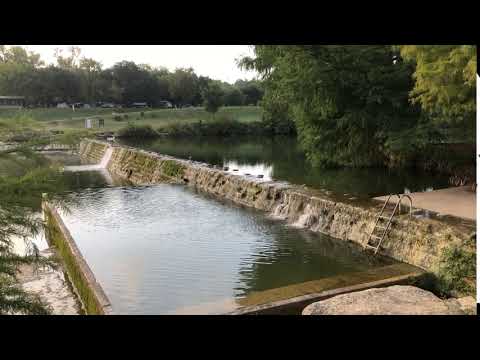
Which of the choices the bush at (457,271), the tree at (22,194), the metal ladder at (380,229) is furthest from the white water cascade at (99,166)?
the tree at (22,194)

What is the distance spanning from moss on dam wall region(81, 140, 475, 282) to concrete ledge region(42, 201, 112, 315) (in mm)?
5907

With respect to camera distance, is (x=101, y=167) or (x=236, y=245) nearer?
(x=236, y=245)

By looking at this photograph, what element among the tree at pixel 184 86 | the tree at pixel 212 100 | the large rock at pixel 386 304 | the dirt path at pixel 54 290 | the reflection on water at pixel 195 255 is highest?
the tree at pixel 184 86

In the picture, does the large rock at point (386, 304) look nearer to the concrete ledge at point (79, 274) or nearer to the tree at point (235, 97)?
the concrete ledge at point (79, 274)

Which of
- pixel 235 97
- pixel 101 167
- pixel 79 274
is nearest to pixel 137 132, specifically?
pixel 101 167

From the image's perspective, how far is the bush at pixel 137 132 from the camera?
56219mm

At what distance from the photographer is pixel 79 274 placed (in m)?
9.55

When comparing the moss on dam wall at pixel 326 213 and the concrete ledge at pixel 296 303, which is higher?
the moss on dam wall at pixel 326 213

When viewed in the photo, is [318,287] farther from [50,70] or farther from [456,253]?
[50,70]

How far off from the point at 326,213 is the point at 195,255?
4057mm

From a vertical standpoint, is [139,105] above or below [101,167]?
above

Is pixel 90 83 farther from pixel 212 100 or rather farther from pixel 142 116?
pixel 212 100

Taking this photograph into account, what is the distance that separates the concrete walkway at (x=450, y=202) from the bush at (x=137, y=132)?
150 ft
